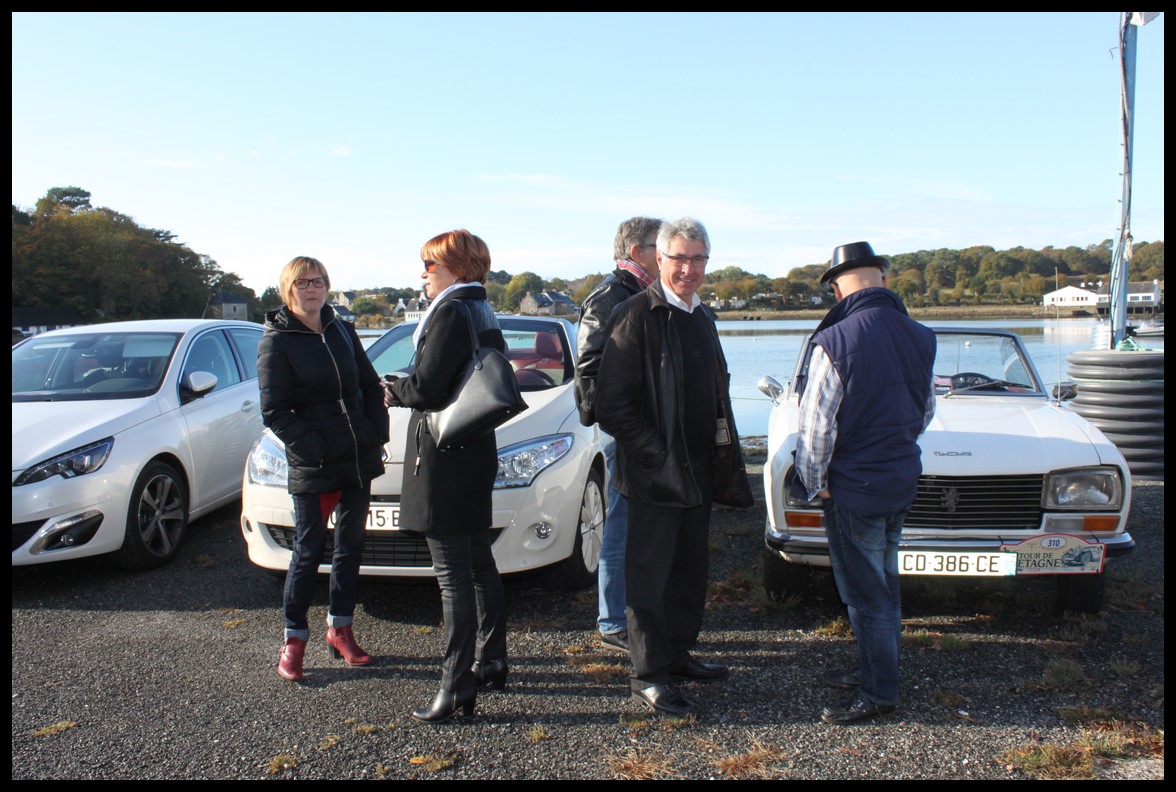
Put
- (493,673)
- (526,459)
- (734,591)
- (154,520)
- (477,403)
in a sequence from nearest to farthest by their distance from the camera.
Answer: (477,403)
(493,673)
(526,459)
(734,591)
(154,520)

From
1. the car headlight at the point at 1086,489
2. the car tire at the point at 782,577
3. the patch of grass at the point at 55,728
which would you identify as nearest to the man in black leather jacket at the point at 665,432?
the car tire at the point at 782,577

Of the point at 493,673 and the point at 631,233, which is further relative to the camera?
the point at 631,233

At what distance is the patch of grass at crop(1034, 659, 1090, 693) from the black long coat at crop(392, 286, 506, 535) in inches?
98.3

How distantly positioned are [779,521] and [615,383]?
1.53 meters

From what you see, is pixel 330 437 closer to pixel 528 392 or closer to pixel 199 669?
pixel 199 669

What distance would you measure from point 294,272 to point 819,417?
2.38 meters

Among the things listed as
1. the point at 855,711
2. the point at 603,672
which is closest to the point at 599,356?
the point at 603,672

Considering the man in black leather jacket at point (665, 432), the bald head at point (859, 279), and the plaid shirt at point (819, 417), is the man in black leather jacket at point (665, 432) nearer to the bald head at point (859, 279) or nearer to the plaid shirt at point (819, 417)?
the plaid shirt at point (819, 417)

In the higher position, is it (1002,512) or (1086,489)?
(1086,489)

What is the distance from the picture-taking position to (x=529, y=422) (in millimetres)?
4805

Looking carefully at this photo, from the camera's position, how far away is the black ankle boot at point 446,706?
3.38 m

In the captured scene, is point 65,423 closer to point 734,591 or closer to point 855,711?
point 734,591

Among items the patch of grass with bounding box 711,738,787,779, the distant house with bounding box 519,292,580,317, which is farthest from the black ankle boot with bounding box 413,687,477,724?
the distant house with bounding box 519,292,580,317

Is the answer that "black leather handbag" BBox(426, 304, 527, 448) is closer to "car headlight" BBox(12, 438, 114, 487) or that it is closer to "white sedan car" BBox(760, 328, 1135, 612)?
"white sedan car" BBox(760, 328, 1135, 612)
